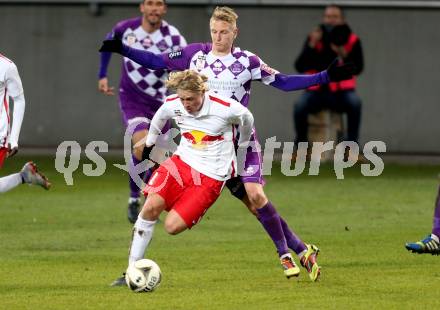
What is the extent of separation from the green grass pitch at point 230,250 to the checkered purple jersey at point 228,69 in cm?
153

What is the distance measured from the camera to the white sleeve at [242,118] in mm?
10719

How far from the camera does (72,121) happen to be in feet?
81.6

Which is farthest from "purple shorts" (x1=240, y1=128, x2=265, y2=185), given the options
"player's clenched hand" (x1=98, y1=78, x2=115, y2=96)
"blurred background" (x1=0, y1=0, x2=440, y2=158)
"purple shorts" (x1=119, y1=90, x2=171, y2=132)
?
"blurred background" (x1=0, y1=0, x2=440, y2=158)

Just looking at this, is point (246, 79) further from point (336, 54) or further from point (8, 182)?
point (336, 54)

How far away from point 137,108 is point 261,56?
8921 millimetres

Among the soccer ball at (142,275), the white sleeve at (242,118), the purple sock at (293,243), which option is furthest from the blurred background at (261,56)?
the soccer ball at (142,275)

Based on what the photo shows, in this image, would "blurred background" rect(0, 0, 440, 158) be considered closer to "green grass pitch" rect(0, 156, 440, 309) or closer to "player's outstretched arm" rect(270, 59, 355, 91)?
"green grass pitch" rect(0, 156, 440, 309)

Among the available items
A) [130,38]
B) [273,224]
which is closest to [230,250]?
[273,224]

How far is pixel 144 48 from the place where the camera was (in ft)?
50.3

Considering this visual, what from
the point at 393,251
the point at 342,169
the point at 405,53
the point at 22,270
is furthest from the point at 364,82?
the point at 22,270

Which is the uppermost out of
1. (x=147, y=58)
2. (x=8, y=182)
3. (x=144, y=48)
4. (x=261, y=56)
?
(x=147, y=58)

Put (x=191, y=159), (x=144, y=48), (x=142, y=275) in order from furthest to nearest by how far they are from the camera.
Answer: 1. (x=144, y=48)
2. (x=191, y=159)
3. (x=142, y=275)

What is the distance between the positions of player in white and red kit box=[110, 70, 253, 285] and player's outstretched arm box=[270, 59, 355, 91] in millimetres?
723

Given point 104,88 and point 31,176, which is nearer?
point 31,176
